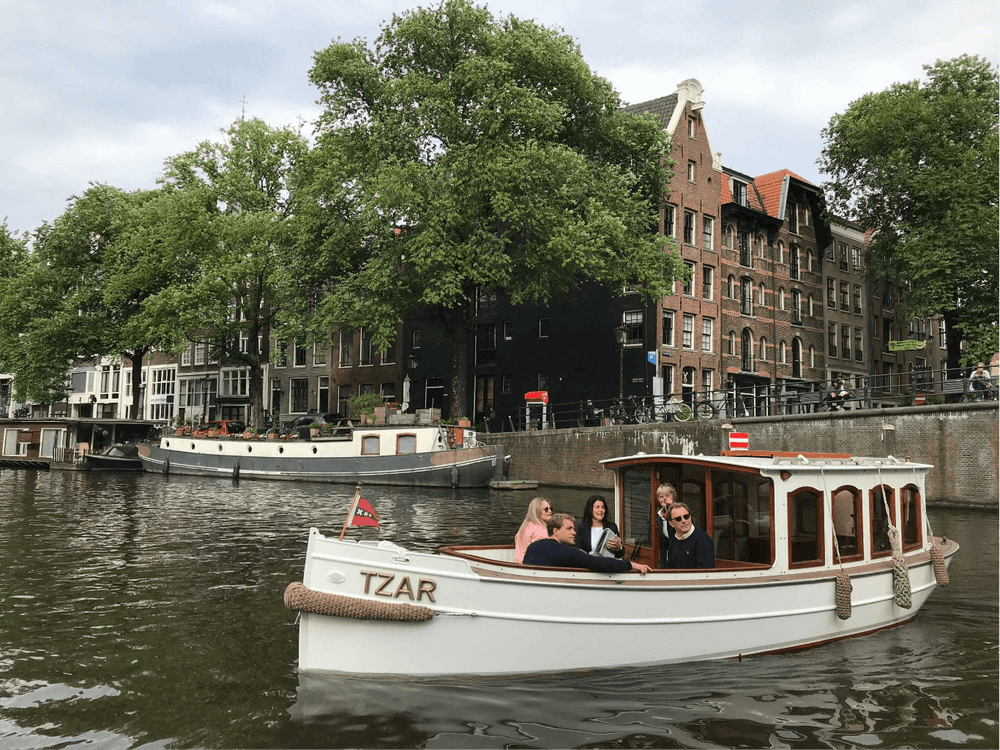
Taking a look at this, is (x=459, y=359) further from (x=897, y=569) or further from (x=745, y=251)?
(x=897, y=569)

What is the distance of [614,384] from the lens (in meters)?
37.5

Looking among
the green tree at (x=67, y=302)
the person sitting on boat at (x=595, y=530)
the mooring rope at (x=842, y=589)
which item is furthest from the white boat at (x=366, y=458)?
the mooring rope at (x=842, y=589)

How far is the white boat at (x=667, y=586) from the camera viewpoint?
6.93m

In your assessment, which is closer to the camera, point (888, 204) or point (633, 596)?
point (633, 596)

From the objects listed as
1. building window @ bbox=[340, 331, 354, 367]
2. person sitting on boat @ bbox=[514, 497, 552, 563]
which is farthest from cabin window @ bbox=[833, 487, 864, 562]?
building window @ bbox=[340, 331, 354, 367]

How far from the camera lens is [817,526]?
890cm

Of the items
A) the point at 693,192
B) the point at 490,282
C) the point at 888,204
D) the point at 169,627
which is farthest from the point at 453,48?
the point at 169,627

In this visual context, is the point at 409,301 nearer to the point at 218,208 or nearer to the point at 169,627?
the point at 218,208

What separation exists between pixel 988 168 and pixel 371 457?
2824 centimetres

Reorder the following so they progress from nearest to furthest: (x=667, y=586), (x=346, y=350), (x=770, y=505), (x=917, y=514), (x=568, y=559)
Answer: (x=568, y=559) → (x=667, y=586) → (x=770, y=505) → (x=917, y=514) → (x=346, y=350)

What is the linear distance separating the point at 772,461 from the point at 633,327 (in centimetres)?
2928

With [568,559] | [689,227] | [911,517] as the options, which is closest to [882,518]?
[911,517]

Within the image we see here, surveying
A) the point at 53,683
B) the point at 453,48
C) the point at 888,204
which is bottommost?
the point at 53,683

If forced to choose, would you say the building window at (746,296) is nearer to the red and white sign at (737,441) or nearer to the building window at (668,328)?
the building window at (668,328)
